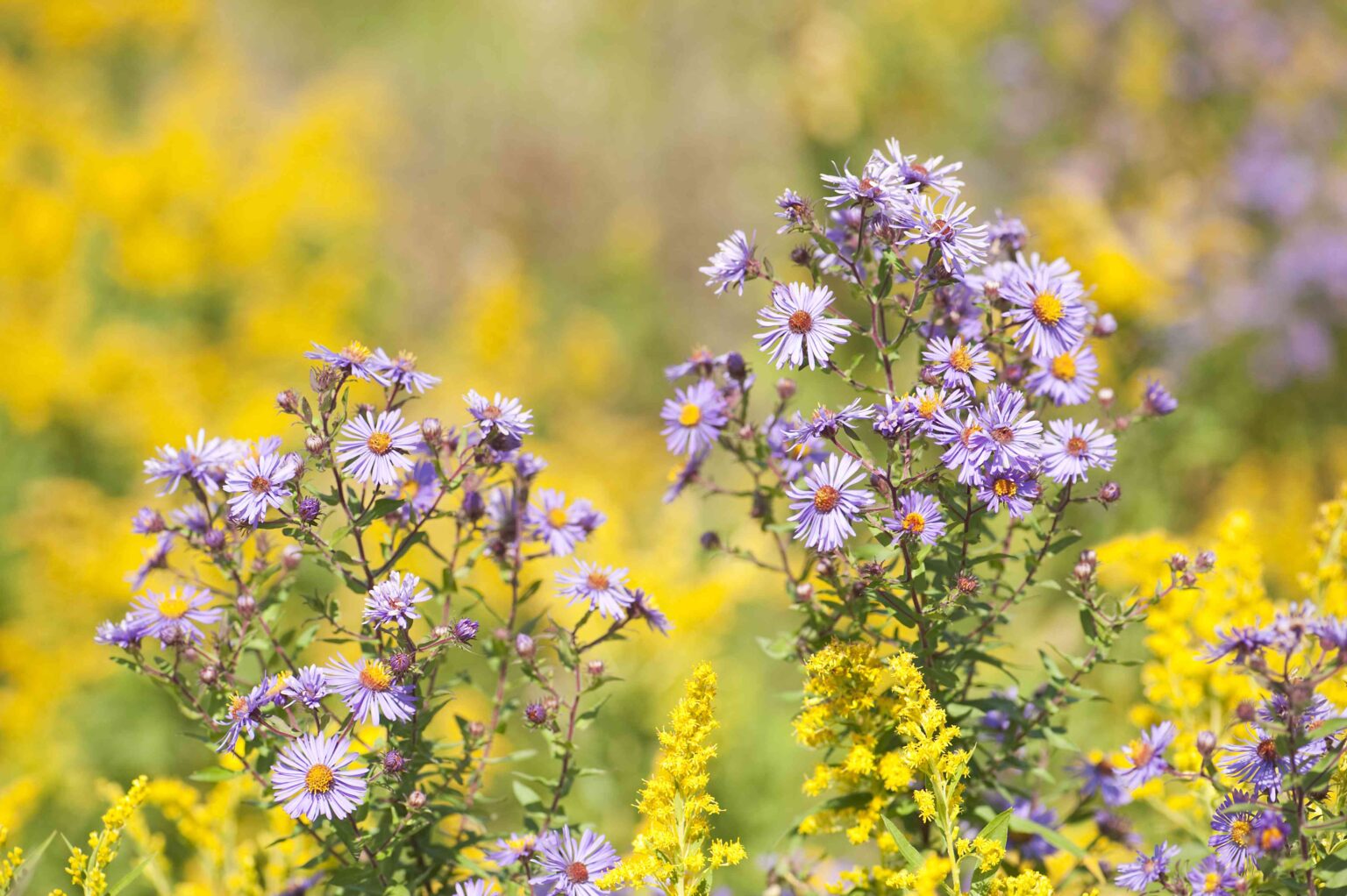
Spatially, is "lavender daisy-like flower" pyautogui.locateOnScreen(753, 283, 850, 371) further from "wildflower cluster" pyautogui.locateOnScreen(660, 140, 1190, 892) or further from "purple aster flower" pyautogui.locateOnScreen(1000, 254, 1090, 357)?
"purple aster flower" pyautogui.locateOnScreen(1000, 254, 1090, 357)

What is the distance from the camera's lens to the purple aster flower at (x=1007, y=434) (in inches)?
50.4

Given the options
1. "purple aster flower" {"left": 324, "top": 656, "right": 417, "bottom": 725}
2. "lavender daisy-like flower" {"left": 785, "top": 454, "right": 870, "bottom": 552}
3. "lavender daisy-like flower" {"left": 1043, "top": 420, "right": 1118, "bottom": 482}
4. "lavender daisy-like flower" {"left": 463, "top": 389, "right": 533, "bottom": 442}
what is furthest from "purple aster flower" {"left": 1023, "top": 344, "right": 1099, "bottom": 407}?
"purple aster flower" {"left": 324, "top": 656, "right": 417, "bottom": 725}

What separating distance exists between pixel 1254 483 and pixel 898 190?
10.5ft

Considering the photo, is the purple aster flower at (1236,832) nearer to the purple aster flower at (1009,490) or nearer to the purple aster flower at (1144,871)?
the purple aster flower at (1144,871)

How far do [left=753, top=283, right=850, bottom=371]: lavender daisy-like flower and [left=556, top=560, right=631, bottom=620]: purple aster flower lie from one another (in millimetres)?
407

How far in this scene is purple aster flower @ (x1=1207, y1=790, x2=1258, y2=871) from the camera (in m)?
1.27

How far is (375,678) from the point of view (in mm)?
1310

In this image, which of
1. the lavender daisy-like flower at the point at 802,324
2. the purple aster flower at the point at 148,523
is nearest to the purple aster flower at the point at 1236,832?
the lavender daisy-like flower at the point at 802,324

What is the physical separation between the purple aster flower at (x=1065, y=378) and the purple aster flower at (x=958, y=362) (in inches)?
6.7

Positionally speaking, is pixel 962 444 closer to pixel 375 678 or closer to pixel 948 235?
pixel 948 235

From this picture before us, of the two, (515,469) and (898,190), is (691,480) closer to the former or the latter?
(515,469)

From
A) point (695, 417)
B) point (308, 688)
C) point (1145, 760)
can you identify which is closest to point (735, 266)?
point (695, 417)

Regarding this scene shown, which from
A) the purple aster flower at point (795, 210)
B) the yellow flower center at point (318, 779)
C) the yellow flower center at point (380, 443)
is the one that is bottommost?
the yellow flower center at point (318, 779)

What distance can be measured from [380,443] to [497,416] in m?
0.16
